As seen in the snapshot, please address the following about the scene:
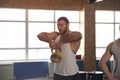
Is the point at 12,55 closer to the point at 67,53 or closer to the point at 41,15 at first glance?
the point at 41,15

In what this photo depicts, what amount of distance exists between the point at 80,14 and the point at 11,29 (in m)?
1.94

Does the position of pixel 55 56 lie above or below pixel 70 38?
below

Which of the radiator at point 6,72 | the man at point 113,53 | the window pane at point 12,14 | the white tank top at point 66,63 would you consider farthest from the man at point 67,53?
the window pane at point 12,14

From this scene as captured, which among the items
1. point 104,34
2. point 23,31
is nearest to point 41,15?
point 23,31

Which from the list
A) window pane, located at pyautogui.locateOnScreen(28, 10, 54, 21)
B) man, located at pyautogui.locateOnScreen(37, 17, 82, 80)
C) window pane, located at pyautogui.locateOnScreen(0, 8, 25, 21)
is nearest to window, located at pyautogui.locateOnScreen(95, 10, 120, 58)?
window pane, located at pyautogui.locateOnScreen(28, 10, 54, 21)

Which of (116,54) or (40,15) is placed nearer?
(116,54)

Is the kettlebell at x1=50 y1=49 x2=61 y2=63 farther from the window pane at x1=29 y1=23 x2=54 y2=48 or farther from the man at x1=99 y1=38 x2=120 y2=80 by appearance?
the window pane at x1=29 y1=23 x2=54 y2=48

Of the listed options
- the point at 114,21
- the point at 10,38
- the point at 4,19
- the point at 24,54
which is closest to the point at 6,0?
the point at 4,19

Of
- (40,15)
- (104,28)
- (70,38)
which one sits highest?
(40,15)

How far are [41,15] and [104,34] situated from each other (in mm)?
1996

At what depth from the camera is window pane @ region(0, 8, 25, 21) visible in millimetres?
5945

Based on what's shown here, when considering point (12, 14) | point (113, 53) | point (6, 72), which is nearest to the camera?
point (113, 53)

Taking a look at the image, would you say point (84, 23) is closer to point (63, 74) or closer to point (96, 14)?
point (96, 14)

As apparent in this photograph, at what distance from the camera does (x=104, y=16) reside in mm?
6773
